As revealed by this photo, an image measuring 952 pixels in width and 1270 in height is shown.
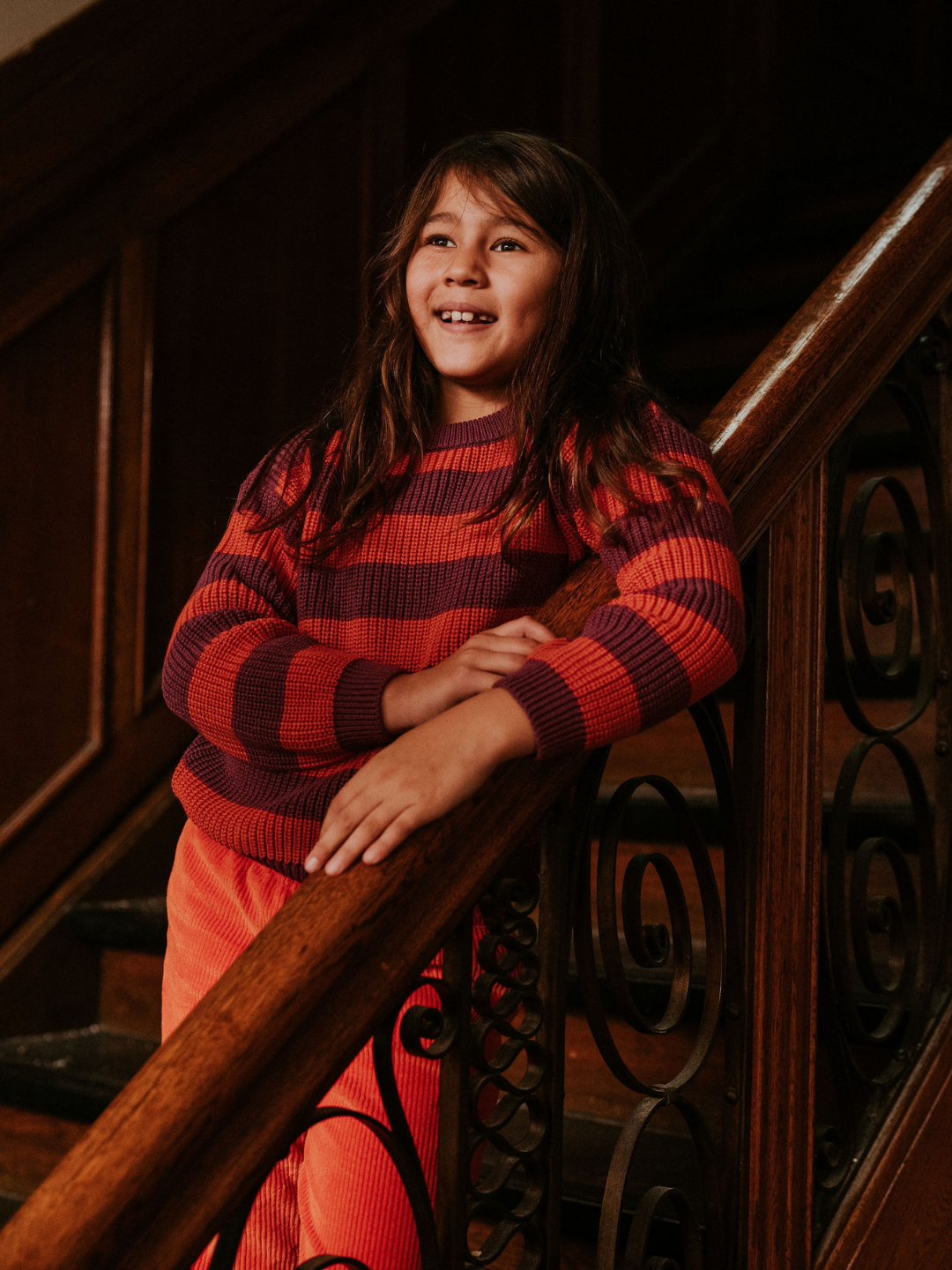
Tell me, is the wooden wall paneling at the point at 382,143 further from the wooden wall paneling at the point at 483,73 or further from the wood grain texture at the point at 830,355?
the wood grain texture at the point at 830,355

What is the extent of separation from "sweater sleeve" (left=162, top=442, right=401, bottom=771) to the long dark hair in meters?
0.09

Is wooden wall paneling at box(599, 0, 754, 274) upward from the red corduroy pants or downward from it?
upward

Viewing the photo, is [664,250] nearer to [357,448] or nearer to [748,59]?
[748,59]

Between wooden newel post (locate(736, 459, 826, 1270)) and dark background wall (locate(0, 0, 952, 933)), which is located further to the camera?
dark background wall (locate(0, 0, 952, 933))

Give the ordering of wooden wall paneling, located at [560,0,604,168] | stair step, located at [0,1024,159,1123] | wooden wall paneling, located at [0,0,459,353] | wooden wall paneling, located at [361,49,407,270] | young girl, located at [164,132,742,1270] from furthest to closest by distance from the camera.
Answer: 1. wooden wall paneling, located at [560,0,604,168]
2. wooden wall paneling, located at [361,49,407,270]
3. wooden wall paneling, located at [0,0,459,353]
4. stair step, located at [0,1024,159,1123]
5. young girl, located at [164,132,742,1270]

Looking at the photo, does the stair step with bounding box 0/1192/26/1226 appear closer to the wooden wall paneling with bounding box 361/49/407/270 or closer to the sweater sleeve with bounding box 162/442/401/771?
the sweater sleeve with bounding box 162/442/401/771

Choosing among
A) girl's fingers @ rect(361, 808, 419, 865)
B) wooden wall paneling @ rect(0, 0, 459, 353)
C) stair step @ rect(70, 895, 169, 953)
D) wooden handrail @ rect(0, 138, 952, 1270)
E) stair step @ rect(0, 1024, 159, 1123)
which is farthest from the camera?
wooden wall paneling @ rect(0, 0, 459, 353)

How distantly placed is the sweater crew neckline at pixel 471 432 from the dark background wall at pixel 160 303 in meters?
0.59

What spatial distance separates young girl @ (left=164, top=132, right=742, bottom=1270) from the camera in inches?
37.3

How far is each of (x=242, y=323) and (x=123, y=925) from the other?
1.25 m

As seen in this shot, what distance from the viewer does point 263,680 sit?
111 cm

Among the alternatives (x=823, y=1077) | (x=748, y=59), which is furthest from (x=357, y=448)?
(x=748, y=59)

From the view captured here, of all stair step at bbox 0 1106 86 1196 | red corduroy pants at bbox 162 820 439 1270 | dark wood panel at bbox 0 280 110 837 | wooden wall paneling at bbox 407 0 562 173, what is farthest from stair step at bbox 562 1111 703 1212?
wooden wall paneling at bbox 407 0 562 173

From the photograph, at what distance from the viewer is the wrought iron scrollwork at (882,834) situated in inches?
51.3
